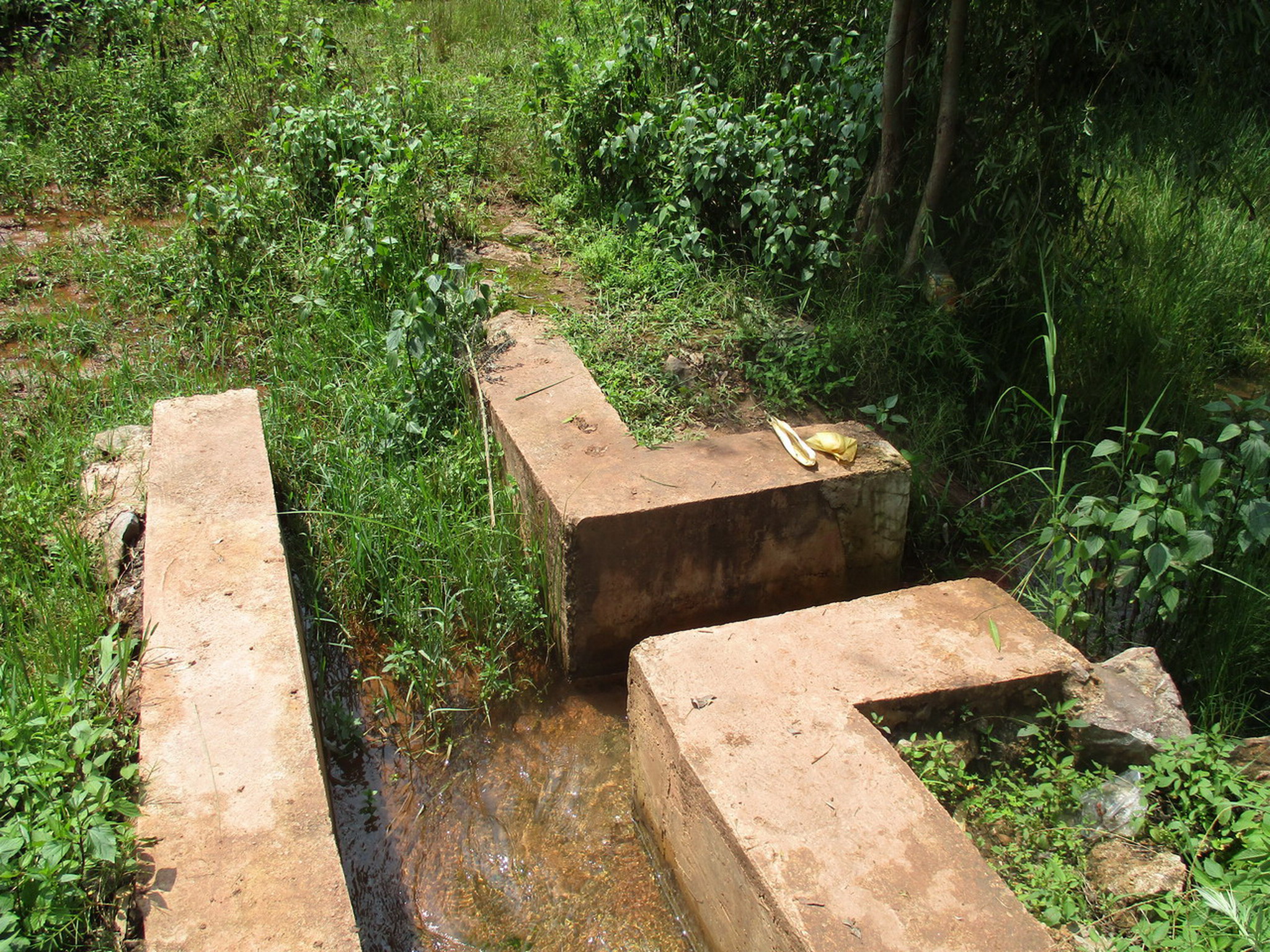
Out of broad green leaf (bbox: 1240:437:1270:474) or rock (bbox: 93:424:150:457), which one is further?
rock (bbox: 93:424:150:457)

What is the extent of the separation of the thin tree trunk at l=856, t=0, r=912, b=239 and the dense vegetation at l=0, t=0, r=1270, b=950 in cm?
2

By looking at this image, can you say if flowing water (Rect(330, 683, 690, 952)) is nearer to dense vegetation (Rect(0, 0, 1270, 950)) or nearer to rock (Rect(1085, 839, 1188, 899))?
Answer: dense vegetation (Rect(0, 0, 1270, 950))

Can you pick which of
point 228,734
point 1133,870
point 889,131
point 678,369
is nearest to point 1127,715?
point 1133,870

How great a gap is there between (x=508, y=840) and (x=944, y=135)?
2.91 meters

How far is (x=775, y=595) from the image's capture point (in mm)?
3270

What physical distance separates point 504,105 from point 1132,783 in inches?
193

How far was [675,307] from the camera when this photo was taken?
4031 mm

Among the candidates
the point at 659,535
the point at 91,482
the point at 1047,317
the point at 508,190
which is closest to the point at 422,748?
the point at 659,535

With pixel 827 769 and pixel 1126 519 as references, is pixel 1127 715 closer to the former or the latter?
pixel 1126 519

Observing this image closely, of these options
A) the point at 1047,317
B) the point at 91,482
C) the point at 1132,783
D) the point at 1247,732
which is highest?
the point at 1047,317

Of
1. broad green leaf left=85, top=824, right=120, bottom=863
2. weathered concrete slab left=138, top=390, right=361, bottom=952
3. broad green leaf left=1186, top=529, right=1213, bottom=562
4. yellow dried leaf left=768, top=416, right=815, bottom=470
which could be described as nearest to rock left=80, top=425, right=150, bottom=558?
weathered concrete slab left=138, top=390, right=361, bottom=952

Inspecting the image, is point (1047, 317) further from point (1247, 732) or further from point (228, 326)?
point (228, 326)

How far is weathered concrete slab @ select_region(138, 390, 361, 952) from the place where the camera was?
1.90 metres

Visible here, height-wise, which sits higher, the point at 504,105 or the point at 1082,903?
the point at 504,105
